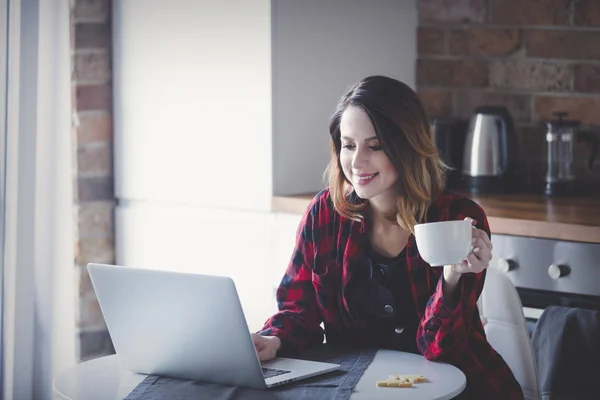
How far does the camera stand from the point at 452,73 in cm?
300

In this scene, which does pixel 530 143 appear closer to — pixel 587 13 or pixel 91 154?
pixel 587 13

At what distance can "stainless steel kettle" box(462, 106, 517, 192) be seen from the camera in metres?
2.73

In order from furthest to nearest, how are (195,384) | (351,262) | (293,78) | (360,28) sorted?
(360,28) → (293,78) → (351,262) → (195,384)

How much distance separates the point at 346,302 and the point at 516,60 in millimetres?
1205

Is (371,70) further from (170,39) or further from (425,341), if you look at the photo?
(425,341)

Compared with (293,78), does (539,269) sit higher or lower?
lower

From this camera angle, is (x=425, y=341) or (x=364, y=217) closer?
(x=425, y=341)

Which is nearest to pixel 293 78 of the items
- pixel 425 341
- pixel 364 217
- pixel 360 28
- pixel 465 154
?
pixel 360 28

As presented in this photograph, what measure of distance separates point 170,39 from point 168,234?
551mm

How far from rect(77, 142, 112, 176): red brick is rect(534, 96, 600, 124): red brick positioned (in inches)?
49.1

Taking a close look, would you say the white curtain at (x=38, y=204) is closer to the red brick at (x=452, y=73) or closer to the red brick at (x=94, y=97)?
the red brick at (x=94, y=97)

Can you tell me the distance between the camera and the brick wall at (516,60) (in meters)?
2.75

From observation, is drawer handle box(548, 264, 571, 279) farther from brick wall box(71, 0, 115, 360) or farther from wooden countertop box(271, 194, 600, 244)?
brick wall box(71, 0, 115, 360)

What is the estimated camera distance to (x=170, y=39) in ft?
9.38
